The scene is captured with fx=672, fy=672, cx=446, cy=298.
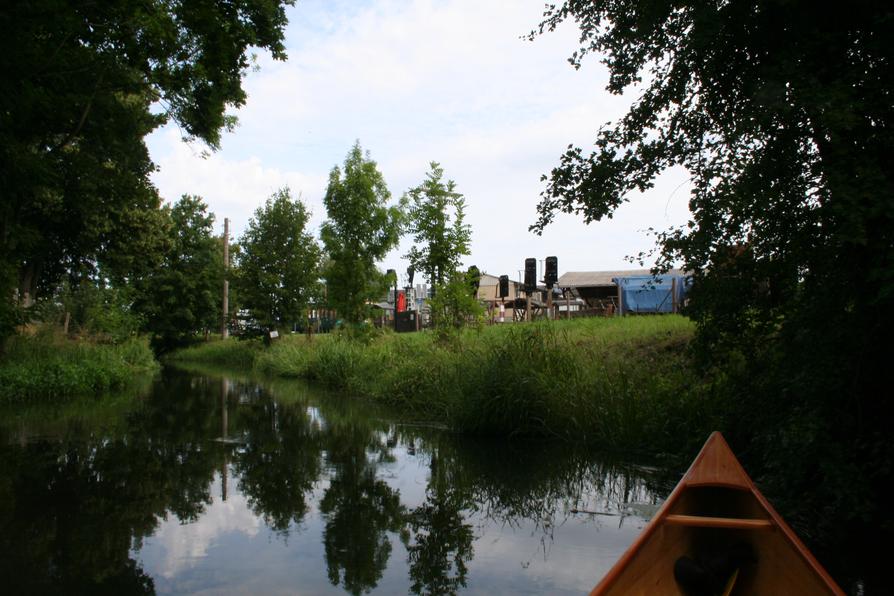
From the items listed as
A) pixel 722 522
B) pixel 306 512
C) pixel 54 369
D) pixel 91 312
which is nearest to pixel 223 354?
pixel 91 312

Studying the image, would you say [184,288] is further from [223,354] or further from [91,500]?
[91,500]

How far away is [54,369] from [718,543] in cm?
1573

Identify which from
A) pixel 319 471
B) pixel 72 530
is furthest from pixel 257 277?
pixel 72 530

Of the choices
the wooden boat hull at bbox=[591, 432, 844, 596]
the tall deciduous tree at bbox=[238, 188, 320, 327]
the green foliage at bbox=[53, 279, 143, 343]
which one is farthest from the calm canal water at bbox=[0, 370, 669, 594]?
the tall deciduous tree at bbox=[238, 188, 320, 327]

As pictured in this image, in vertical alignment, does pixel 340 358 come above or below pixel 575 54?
below

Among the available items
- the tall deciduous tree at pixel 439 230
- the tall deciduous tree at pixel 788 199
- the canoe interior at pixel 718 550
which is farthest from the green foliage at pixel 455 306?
the canoe interior at pixel 718 550

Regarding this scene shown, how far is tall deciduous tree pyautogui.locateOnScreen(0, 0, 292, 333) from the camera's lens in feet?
28.1

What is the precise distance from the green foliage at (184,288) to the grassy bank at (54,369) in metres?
19.8

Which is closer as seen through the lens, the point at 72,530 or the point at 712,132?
the point at 72,530

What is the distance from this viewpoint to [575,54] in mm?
6559

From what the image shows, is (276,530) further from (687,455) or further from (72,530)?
(687,455)

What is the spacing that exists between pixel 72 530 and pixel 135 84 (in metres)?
9.58

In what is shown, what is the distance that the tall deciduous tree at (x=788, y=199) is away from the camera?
13.4 ft

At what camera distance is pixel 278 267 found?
28109mm
